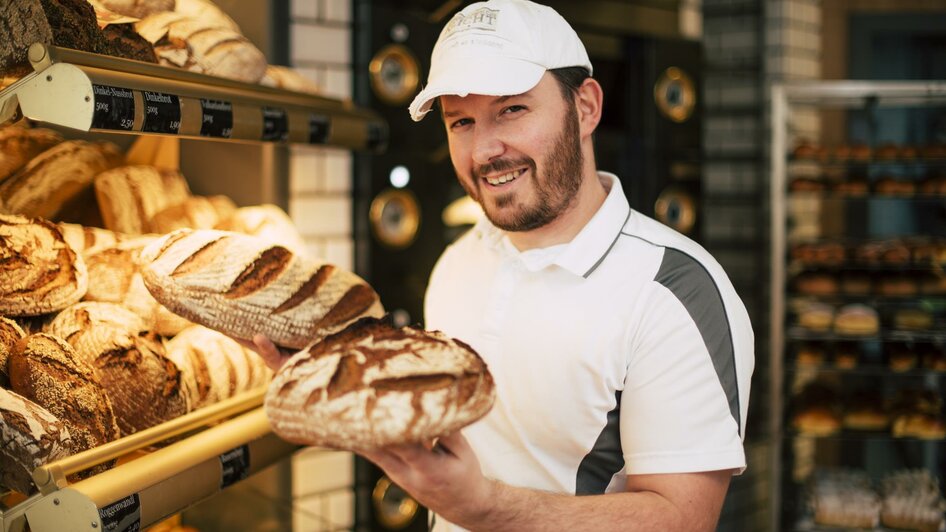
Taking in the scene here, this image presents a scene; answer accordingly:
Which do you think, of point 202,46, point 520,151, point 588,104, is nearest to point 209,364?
point 202,46

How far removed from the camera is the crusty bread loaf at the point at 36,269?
1304mm

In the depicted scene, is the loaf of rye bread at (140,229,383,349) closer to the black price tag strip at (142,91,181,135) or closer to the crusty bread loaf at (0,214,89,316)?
the crusty bread loaf at (0,214,89,316)

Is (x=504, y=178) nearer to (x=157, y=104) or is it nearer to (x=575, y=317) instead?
(x=575, y=317)

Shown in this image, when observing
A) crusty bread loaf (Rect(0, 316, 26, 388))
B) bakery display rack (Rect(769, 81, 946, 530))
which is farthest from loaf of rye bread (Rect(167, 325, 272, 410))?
bakery display rack (Rect(769, 81, 946, 530))

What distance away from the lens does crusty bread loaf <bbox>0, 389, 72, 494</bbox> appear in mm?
1177

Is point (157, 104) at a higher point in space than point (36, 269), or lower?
higher

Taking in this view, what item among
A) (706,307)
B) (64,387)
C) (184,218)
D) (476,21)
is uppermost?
(476,21)

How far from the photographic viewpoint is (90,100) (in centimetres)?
113

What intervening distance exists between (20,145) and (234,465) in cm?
65

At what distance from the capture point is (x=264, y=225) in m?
1.84

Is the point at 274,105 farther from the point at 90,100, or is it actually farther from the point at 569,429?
the point at 569,429

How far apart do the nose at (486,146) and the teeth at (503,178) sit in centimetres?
3

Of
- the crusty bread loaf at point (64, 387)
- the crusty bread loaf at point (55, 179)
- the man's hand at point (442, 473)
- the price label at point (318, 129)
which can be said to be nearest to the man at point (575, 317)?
the man's hand at point (442, 473)

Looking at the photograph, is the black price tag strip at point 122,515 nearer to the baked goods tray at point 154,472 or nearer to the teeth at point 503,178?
the baked goods tray at point 154,472
